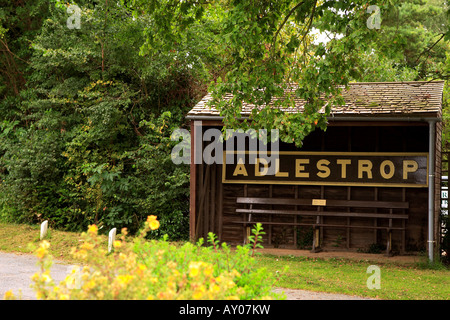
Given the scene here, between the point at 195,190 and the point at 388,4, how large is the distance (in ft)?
19.9

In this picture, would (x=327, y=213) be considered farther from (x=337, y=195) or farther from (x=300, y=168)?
(x=300, y=168)

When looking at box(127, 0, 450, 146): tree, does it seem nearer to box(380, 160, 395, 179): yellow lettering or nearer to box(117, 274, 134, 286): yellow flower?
box(380, 160, 395, 179): yellow lettering

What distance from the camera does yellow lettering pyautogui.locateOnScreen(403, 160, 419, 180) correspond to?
→ 12734mm

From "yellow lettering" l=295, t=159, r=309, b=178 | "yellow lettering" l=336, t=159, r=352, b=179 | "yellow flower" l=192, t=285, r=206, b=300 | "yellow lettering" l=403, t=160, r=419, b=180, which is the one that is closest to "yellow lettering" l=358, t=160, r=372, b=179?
"yellow lettering" l=336, t=159, r=352, b=179

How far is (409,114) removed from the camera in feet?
37.6

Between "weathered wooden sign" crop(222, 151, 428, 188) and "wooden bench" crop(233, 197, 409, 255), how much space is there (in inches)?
17.5

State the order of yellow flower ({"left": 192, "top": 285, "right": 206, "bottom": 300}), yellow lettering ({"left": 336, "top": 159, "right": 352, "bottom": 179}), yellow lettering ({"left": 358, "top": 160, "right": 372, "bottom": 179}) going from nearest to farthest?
yellow flower ({"left": 192, "top": 285, "right": 206, "bottom": 300}) < yellow lettering ({"left": 358, "top": 160, "right": 372, "bottom": 179}) < yellow lettering ({"left": 336, "top": 159, "right": 352, "bottom": 179})

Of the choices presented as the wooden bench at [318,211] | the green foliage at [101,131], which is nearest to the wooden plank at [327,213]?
the wooden bench at [318,211]

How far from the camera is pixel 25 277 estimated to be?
9328 mm

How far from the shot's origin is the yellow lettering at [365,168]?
43.0 feet

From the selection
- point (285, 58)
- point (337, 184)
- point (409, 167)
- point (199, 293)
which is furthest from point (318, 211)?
point (199, 293)

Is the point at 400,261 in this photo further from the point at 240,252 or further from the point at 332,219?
the point at 240,252

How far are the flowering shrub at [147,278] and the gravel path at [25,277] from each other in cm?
274
